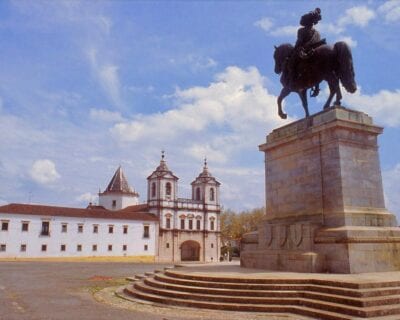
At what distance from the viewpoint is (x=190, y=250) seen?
6931 centimetres

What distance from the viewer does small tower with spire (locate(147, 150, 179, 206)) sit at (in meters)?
66.6

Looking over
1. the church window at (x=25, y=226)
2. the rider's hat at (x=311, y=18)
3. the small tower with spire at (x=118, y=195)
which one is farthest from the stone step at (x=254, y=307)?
the small tower with spire at (x=118, y=195)

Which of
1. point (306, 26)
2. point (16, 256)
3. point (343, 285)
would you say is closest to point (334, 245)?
point (343, 285)

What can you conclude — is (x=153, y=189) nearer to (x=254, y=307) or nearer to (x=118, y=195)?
(x=118, y=195)

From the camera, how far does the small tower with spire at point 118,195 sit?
77.5m

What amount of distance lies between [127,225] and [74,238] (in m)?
7.63

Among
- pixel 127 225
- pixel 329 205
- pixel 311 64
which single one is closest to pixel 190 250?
pixel 127 225

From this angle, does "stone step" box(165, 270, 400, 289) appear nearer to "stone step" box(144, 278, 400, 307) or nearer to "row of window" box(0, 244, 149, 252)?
"stone step" box(144, 278, 400, 307)

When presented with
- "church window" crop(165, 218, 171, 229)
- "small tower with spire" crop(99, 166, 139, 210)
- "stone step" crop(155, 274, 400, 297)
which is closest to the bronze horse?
"stone step" crop(155, 274, 400, 297)

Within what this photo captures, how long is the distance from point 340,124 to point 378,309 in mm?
6419

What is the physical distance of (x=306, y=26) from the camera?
15.0m

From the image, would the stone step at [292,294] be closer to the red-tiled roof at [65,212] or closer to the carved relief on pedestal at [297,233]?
the carved relief on pedestal at [297,233]

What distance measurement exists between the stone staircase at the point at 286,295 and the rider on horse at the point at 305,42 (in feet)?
26.2

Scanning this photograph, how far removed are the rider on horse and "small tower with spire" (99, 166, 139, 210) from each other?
65378mm
